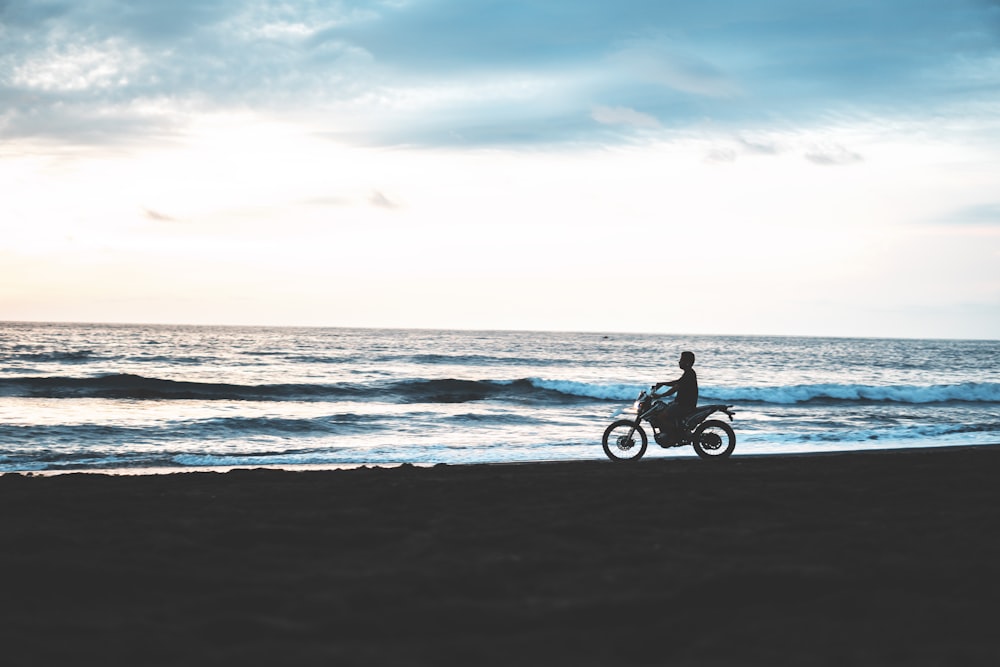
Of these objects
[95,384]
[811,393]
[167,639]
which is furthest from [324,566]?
[811,393]

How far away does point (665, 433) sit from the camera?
1249cm

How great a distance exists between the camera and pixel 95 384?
1223 inches

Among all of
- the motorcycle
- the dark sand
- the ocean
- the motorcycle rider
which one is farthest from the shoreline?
the dark sand

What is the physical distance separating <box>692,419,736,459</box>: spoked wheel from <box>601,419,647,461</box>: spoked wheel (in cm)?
92

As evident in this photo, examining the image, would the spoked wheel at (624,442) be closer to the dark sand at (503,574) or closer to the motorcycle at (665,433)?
the motorcycle at (665,433)

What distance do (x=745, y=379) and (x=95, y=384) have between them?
3130 centimetres

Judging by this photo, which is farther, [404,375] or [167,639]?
[404,375]

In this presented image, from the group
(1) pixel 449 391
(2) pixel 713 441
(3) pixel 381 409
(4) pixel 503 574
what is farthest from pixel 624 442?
(1) pixel 449 391

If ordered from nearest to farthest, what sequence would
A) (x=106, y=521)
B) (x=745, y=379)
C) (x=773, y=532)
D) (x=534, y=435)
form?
(x=773, y=532) < (x=106, y=521) < (x=534, y=435) < (x=745, y=379)

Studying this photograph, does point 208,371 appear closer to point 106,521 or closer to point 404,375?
point 404,375

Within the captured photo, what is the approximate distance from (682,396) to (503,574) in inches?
316

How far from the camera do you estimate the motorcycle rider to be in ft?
40.3

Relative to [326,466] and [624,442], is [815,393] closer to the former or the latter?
[624,442]

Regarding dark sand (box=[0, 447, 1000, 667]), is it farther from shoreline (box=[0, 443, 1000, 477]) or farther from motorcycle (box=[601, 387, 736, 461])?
motorcycle (box=[601, 387, 736, 461])
